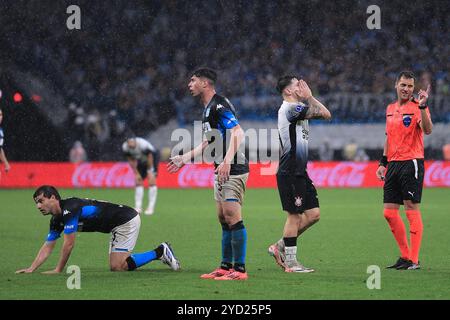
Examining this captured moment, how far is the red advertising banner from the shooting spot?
99.0 ft

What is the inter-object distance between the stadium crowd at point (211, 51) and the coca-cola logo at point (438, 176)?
144 inches

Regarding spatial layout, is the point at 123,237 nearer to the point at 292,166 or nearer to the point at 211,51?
the point at 292,166

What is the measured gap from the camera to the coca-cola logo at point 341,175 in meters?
31.1

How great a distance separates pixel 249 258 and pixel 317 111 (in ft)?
9.31

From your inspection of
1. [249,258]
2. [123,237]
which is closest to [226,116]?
[123,237]

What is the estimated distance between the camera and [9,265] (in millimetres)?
10844

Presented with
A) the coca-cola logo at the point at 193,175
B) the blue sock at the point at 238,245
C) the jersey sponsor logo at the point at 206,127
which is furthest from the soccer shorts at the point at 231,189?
the coca-cola logo at the point at 193,175

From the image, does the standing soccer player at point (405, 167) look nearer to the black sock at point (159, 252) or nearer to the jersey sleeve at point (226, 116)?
the jersey sleeve at point (226, 116)

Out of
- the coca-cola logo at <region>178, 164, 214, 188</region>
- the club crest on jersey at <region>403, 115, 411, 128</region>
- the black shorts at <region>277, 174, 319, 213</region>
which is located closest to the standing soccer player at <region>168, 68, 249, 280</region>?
the black shorts at <region>277, 174, 319, 213</region>

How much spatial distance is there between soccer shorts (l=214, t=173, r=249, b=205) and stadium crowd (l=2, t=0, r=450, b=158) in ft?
80.8

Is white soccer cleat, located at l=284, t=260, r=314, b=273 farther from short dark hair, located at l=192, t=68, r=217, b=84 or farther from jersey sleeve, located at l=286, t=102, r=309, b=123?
short dark hair, located at l=192, t=68, r=217, b=84

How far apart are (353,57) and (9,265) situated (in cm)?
2824
